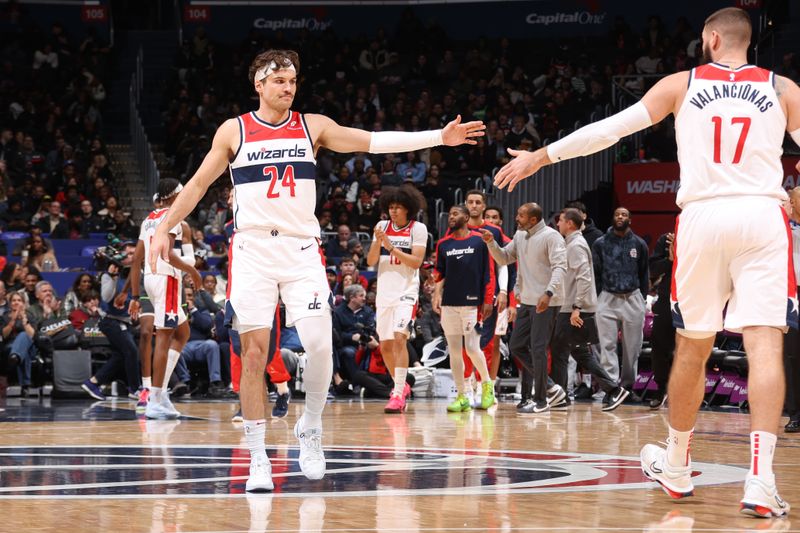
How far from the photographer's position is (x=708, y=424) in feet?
34.0

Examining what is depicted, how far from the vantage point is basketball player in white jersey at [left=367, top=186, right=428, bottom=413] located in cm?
1177

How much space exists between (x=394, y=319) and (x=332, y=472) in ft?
18.0

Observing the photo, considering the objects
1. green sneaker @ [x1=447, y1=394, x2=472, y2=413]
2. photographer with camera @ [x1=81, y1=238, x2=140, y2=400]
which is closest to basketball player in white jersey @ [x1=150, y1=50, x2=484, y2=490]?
green sneaker @ [x1=447, y1=394, x2=472, y2=413]

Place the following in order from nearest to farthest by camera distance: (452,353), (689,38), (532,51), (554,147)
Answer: (554,147)
(452,353)
(689,38)
(532,51)

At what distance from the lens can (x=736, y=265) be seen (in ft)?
16.9

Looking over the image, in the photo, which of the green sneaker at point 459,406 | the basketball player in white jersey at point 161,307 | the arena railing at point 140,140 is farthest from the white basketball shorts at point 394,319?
the arena railing at point 140,140

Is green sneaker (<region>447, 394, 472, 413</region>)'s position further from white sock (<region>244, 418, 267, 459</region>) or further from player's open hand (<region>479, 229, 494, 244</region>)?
white sock (<region>244, 418, 267, 459</region>)

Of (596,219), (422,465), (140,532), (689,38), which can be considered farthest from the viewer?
(689,38)

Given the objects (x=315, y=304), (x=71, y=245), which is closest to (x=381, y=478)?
(x=315, y=304)

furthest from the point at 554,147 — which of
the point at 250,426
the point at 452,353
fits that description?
the point at 452,353

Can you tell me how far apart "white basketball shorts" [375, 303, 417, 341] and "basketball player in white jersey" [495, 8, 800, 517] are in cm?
641

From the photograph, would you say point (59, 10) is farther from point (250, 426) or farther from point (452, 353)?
point (250, 426)

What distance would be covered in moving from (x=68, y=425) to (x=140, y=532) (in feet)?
19.5

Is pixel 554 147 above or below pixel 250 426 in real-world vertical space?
above
